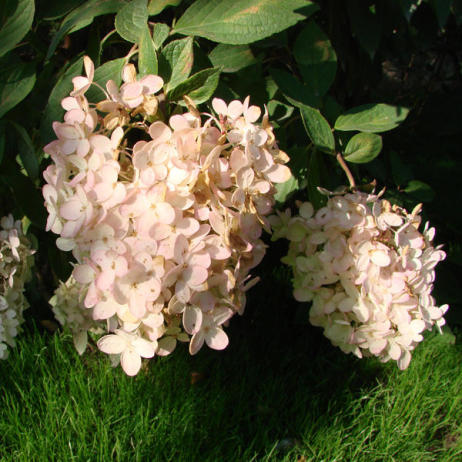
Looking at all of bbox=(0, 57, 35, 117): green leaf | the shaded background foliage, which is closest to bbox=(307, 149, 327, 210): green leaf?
the shaded background foliage

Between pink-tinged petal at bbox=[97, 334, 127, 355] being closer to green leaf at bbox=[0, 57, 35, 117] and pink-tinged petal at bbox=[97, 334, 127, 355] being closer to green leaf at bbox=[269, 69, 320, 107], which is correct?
green leaf at bbox=[0, 57, 35, 117]

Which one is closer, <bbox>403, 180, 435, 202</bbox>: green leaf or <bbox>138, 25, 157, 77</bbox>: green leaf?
<bbox>138, 25, 157, 77</bbox>: green leaf

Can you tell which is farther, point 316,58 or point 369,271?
point 316,58

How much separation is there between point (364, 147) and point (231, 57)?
1.07 feet

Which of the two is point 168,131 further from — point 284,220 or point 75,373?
point 75,373

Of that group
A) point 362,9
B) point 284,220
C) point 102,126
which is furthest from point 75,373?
point 362,9

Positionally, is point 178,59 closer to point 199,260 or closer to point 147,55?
point 147,55

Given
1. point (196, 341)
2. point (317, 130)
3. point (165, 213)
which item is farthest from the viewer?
point (317, 130)

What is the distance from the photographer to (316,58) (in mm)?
1212

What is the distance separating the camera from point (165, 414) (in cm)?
157

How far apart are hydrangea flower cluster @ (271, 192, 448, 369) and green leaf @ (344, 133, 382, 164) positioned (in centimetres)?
9

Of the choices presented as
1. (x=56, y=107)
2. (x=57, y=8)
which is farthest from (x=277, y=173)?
(x=57, y=8)

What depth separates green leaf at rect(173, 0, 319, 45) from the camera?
38.2 inches

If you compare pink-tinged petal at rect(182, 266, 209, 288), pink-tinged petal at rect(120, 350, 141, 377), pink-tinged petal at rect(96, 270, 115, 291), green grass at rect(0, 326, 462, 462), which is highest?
pink-tinged petal at rect(96, 270, 115, 291)
